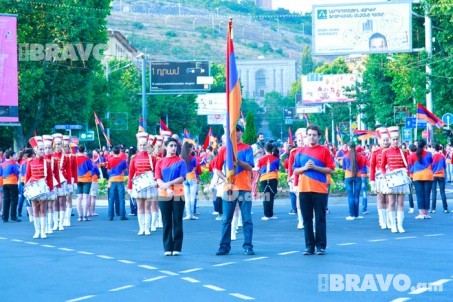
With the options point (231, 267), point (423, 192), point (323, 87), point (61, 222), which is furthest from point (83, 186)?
point (323, 87)

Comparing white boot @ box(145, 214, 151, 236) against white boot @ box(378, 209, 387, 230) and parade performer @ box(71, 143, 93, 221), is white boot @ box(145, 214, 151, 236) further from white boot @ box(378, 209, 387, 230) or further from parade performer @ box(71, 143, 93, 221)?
parade performer @ box(71, 143, 93, 221)

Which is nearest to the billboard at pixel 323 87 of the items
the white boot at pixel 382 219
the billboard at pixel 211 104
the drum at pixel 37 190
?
the billboard at pixel 211 104

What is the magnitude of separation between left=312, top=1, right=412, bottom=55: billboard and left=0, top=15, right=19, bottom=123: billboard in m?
19.3

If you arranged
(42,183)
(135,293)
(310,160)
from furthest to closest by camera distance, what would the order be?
1. (42,183)
2. (310,160)
3. (135,293)

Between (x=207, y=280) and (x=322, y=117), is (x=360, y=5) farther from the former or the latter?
(x=322, y=117)

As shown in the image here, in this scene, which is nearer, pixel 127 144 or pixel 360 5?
pixel 360 5

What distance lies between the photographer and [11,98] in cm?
3491

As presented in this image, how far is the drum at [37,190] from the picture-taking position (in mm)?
20734

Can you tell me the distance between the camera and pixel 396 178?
2041cm

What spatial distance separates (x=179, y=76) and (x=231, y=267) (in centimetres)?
4333

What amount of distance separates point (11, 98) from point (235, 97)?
19.9m

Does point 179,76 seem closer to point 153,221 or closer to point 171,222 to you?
point 153,221

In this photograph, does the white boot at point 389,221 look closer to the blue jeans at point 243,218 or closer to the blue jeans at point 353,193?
the blue jeans at point 353,193

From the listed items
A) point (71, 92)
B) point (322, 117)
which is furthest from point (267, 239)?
point (322, 117)
